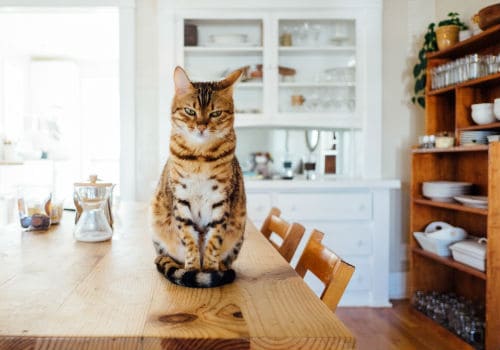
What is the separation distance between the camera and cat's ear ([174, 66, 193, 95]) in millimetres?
809

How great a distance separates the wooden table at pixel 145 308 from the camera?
57cm

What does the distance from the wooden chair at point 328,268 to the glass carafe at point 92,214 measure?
57 centimetres

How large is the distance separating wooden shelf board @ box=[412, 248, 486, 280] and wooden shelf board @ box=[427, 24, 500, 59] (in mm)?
1257

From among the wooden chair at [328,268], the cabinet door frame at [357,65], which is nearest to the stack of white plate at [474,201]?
the cabinet door frame at [357,65]

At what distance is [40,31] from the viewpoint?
5.42 m

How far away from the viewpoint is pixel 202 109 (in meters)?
0.80

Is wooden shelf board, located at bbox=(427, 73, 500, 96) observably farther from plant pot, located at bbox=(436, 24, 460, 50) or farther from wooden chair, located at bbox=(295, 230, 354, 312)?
wooden chair, located at bbox=(295, 230, 354, 312)

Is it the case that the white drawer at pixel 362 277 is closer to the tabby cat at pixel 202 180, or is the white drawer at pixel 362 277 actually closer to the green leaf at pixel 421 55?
the green leaf at pixel 421 55

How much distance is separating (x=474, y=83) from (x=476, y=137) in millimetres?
299

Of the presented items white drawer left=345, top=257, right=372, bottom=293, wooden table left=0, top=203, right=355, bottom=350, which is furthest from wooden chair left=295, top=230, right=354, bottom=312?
white drawer left=345, top=257, right=372, bottom=293

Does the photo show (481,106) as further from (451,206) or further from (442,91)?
(451,206)

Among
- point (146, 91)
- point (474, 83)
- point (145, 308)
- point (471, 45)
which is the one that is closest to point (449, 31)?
point (471, 45)

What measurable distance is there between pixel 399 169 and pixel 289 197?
3.12 feet

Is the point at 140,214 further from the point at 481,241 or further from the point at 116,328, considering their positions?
the point at 481,241
